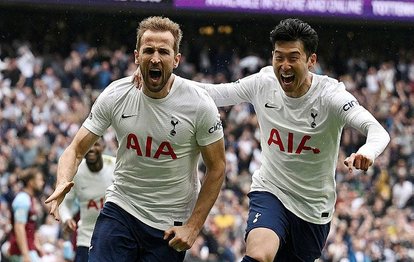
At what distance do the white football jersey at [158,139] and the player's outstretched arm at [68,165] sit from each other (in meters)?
0.07

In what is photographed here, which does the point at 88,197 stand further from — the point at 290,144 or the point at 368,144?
the point at 368,144

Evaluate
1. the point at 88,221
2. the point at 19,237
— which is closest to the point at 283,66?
the point at 88,221

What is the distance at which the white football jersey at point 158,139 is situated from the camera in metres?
7.34

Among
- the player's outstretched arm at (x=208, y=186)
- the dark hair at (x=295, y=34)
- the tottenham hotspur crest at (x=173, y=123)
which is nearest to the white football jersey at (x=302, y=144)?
the dark hair at (x=295, y=34)

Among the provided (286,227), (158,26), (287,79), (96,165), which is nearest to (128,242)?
(286,227)

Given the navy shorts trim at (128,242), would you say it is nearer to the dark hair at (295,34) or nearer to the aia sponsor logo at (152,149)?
the aia sponsor logo at (152,149)

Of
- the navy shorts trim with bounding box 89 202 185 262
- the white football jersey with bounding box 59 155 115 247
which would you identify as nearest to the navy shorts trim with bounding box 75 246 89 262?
the white football jersey with bounding box 59 155 115 247

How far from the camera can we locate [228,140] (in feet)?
70.0

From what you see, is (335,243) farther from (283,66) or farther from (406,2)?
(283,66)

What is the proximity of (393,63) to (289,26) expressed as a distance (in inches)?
740

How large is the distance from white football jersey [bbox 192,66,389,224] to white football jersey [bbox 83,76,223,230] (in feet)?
2.72

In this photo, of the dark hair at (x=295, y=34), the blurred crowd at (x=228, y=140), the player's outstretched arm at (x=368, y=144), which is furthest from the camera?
the blurred crowd at (x=228, y=140)

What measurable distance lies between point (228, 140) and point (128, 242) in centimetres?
1400

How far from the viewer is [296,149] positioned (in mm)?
8031
